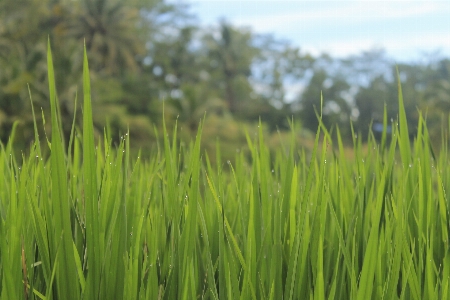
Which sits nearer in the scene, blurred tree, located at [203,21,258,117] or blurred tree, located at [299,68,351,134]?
blurred tree, located at [203,21,258,117]

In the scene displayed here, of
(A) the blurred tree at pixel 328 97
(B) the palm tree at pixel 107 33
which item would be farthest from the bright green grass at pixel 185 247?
(A) the blurred tree at pixel 328 97

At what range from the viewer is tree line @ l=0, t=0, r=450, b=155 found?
2150 cm

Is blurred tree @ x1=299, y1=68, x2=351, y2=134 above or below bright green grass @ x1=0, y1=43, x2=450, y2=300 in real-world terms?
below

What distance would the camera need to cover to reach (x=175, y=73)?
31.8 m

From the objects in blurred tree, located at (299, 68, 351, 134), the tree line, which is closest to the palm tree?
the tree line

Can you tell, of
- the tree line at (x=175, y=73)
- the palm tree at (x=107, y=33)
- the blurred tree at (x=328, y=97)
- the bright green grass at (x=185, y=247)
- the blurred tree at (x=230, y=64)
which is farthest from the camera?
the blurred tree at (x=328, y=97)

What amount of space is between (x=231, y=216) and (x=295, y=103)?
3586cm

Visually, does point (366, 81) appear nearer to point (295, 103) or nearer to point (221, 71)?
point (295, 103)

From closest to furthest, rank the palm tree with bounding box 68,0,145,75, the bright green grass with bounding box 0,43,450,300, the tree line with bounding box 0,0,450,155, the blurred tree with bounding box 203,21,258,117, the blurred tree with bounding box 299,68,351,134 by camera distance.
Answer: the bright green grass with bounding box 0,43,450,300 → the tree line with bounding box 0,0,450,155 → the palm tree with bounding box 68,0,145,75 → the blurred tree with bounding box 203,21,258,117 → the blurred tree with bounding box 299,68,351,134

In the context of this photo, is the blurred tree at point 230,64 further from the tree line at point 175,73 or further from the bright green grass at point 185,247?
the bright green grass at point 185,247

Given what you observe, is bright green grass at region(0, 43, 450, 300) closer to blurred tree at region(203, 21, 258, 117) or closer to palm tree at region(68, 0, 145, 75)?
palm tree at region(68, 0, 145, 75)

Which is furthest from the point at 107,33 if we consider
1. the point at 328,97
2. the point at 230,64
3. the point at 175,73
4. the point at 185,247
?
the point at 185,247

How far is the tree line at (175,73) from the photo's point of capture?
2150 cm

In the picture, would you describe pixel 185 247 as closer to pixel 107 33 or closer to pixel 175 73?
pixel 107 33
